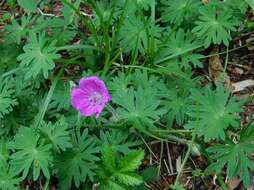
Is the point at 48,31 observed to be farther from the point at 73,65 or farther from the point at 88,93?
the point at 88,93

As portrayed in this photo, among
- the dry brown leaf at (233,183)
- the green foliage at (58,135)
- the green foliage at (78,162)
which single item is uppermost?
the green foliage at (58,135)

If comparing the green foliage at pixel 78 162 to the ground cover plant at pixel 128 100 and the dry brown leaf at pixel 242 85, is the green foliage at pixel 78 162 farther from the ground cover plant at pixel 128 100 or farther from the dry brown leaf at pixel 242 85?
the dry brown leaf at pixel 242 85

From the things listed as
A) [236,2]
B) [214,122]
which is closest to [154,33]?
[236,2]

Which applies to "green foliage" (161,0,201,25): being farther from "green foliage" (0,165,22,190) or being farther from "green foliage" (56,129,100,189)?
"green foliage" (0,165,22,190)

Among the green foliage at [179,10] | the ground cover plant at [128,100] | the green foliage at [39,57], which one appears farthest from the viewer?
the green foliage at [179,10]

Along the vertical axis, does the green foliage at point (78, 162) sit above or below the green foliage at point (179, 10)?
below

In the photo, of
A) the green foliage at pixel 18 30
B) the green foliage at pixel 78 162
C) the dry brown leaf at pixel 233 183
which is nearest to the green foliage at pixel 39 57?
the green foliage at pixel 18 30

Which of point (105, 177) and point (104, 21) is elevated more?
point (104, 21)
